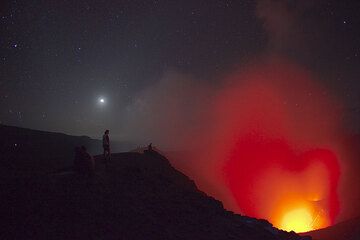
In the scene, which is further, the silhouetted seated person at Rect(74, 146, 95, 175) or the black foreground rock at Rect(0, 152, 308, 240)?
the silhouetted seated person at Rect(74, 146, 95, 175)

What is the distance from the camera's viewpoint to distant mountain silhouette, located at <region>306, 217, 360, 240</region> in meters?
38.4

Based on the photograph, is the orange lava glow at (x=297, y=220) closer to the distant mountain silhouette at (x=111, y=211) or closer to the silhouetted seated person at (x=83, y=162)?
the distant mountain silhouette at (x=111, y=211)

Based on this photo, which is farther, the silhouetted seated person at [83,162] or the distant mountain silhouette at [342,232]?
the distant mountain silhouette at [342,232]

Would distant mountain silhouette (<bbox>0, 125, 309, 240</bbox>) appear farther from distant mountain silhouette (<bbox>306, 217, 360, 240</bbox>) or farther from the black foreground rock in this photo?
distant mountain silhouette (<bbox>306, 217, 360, 240</bbox>)

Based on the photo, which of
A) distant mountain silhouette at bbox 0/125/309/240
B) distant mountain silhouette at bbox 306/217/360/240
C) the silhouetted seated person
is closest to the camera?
distant mountain silhouette at bbox 0/125/309/240

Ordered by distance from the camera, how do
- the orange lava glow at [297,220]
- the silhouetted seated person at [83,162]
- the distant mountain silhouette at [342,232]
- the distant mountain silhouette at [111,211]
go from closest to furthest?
the distant mountain silhouette at [111,211], the silhouetted seated person at [83,162], the distant mountain silhouette at [342,232], the orange lava glow at [297,220]

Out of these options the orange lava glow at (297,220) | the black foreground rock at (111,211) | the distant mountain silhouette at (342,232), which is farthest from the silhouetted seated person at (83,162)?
the orange lava glow at (297,220)

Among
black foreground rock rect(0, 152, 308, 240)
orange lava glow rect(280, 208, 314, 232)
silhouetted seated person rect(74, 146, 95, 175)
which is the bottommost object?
black foreground rock rect(0, 152, 308, 240)

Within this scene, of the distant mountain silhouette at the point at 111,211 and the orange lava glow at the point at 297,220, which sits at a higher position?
the orange lava glow at the point at 297,220

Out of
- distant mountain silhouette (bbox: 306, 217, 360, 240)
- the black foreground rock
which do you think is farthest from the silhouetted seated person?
distant mountain silhouette (bbox: 306, 217, 360, 240)

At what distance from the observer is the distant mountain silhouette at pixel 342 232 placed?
3844 centimetres

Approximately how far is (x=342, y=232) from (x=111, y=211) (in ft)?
130

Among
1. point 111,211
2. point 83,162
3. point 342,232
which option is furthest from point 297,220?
point 111,211

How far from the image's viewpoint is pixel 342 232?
133ft
